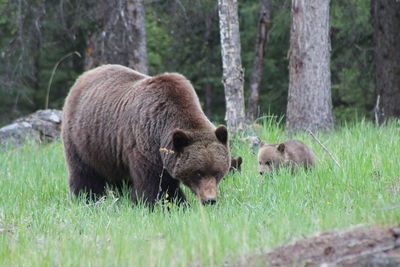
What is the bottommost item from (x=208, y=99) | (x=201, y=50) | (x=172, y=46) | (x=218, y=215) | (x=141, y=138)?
(x=208, y=99)

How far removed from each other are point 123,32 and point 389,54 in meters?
6.36

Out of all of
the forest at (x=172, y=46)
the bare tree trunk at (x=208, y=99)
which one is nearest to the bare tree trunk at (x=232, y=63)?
the forest at (x=172, y=46)

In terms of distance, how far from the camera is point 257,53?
19.7 m

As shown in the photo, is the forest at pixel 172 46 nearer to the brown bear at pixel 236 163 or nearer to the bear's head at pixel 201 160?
the brown bear at pixel 236 163

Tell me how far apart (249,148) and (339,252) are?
18.0 feet

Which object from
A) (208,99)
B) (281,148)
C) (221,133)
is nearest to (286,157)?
(281,148)

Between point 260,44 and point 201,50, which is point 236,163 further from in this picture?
point 201,50

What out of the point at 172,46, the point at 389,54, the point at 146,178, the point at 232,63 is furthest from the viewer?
the point at 172,46

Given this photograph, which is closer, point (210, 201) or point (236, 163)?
point (210, 201)

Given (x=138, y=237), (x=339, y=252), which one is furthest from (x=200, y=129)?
(x=339, y=252)

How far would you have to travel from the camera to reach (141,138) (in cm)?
729

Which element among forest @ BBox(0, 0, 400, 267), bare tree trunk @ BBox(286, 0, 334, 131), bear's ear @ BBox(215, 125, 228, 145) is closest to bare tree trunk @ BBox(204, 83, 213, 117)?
forest @ BBox(0, 0, 400, 267)

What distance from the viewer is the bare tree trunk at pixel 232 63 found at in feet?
33.1

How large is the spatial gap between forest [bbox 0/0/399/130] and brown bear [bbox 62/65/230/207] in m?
4.88
